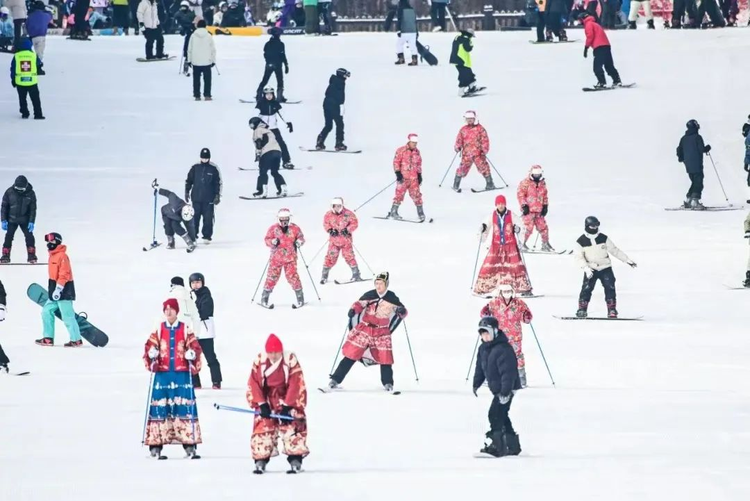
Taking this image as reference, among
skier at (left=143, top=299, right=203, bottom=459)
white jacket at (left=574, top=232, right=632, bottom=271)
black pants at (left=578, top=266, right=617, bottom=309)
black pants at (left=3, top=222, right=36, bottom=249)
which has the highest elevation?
skier at (left=143, top=299, right=203, bottom=459)

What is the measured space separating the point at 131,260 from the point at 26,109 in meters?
11.0

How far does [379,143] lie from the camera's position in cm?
3030

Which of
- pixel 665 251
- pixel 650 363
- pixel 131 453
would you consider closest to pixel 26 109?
pixel 665 251

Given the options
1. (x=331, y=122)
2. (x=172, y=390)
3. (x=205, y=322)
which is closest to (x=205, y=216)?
(x=331, y=122)

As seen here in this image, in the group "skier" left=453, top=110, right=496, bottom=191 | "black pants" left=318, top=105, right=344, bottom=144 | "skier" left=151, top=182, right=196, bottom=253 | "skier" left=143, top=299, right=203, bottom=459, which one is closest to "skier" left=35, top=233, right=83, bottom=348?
"skier" left=143, top=299, right=203, bottom=459

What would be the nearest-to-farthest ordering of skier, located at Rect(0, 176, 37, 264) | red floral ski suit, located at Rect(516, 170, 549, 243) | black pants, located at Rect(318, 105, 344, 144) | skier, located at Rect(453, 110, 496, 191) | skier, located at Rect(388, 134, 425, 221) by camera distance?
1. skier, located at Rect(0, 176, 37, 264)
2. red floral ski suit, located at Rect(516, 170, 549, 243)
3. skier, located at Rect(388, 134, 425, 221)
4. skier, located at Rect(453, 110, 496, 191)
5. black pants, located at Rect(318, 105, 344, 144)

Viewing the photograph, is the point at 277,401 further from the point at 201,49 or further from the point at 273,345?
the point at 201,49

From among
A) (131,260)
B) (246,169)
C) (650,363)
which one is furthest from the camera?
(246,169)

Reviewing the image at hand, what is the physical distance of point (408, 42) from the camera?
36656 millimetres

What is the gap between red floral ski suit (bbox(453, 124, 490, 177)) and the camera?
26328 millimetres

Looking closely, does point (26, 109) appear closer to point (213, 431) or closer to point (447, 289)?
point (447, 289)

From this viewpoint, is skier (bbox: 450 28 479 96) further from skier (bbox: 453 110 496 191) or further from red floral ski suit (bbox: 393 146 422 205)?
red floral ski suit (bbox: 393 146 422 205)

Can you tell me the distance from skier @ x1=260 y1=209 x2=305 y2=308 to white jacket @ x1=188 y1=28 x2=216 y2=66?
13.7m

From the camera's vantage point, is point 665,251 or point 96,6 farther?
point 96,6
